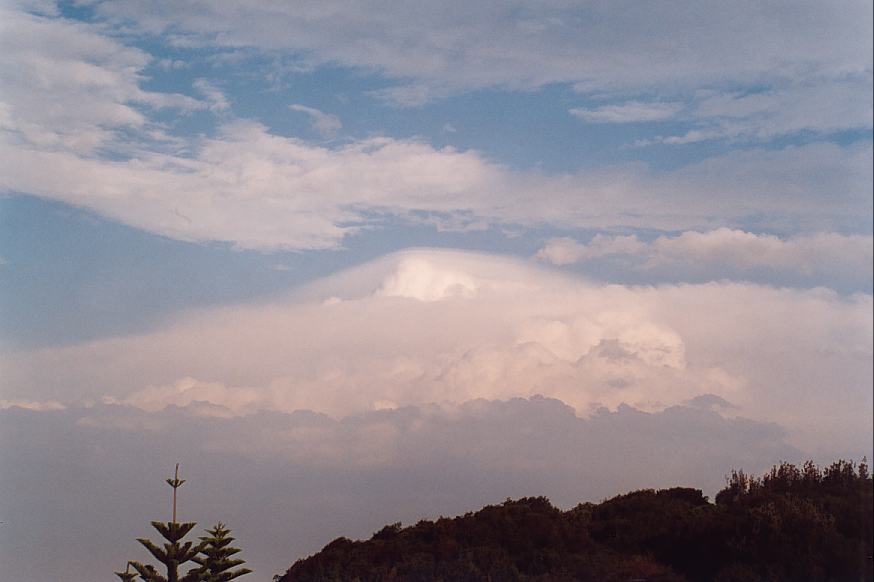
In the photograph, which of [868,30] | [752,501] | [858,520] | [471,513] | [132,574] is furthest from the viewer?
[132,574]

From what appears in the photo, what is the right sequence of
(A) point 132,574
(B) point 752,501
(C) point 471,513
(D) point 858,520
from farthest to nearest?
(A) point 132,574, (C) point 471,513, (B) point 752,501, (D) point 858,520

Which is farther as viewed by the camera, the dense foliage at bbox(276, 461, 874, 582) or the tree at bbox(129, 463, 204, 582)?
the tree at bbox(129, 463, 204, 582)

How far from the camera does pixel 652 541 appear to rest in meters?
12.6

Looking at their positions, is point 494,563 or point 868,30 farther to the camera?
point 494,563

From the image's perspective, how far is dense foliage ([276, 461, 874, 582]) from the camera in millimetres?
11000

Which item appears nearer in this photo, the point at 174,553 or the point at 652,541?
the point at 652,541

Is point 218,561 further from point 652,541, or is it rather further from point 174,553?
point 652,541

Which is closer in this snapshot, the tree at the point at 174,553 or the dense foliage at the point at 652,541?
the dense foliage at the point at 652,541

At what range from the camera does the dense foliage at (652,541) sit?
11.0 metres

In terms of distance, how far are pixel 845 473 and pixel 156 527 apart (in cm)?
1180

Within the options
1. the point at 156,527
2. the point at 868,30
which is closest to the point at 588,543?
the point at 868,30

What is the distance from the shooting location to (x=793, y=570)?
10852 millimetres

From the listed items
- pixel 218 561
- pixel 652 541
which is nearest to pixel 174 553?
pixel 218 561

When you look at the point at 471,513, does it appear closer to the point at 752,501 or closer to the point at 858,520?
the point at 752,501
